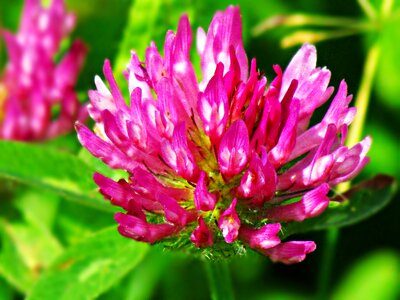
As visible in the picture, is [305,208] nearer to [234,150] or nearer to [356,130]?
[234,150]

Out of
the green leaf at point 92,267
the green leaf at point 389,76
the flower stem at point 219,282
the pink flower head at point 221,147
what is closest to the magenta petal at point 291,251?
the pink flower head at point 221,147

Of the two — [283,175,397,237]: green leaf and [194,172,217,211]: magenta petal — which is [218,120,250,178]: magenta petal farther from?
[283,175,397,237]: green leaf

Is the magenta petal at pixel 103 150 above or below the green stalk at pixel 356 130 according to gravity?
above

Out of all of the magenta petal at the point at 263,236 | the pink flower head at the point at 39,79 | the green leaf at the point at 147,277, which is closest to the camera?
the magenta petal at the point at 263,236

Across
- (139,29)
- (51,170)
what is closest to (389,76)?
(139,29)

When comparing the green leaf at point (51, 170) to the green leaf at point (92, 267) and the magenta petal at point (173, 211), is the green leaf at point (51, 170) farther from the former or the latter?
the magenta petal at point (173, 211)

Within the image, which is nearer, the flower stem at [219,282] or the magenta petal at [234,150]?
the magenta petal at [234,150]
